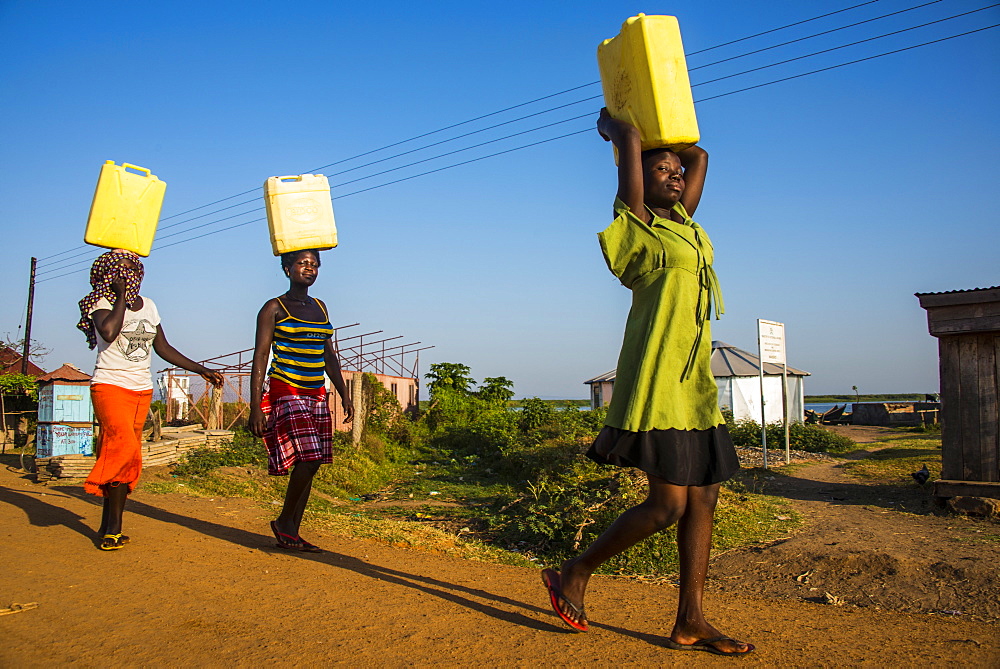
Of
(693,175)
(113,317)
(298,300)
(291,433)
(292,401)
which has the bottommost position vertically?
(291,433)

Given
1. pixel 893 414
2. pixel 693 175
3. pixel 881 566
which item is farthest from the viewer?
pixel 893 414

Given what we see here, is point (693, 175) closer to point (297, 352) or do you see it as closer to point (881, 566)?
point (881, 566)

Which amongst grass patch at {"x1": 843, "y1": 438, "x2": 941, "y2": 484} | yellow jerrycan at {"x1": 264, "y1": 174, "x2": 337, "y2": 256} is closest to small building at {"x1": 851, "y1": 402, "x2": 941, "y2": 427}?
grass patch at {"x1": 843, "y1": 438, "x2": 941, "y2": 484}

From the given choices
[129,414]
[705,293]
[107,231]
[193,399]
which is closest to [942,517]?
[705,293]

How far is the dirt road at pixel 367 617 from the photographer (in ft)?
8.02

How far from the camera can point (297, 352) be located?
4.30 meters

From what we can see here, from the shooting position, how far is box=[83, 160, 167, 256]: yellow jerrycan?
4.37 meters

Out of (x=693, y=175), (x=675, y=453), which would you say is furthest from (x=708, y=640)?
(x=693, y=175)

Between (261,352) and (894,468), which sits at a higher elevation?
(261,352)

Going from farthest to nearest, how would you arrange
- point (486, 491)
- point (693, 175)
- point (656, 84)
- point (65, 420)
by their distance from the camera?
point (486, 491), point (65, 420), point (693, 175), point (656, 84)

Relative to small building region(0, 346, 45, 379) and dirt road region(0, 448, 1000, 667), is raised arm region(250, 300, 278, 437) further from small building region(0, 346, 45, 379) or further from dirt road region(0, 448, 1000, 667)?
small building region(0, 346, 45, 379)

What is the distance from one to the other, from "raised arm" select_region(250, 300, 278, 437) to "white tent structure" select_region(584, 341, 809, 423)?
19082 millimetres

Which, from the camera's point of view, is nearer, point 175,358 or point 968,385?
point 175,358

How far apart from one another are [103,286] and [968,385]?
7.24m
